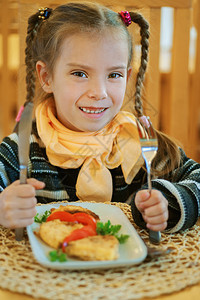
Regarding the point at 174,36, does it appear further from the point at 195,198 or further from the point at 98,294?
the point at 98,294

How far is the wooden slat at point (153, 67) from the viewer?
1.38 meters

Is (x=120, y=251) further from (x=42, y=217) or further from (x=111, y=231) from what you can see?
(x=42, y=217)

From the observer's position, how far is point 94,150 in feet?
3.74

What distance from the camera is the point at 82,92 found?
1.04 meters

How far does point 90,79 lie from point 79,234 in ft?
1.62

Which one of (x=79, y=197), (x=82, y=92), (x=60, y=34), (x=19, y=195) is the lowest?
(x=79, y=197)

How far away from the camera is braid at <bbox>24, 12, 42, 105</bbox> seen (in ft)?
3.88

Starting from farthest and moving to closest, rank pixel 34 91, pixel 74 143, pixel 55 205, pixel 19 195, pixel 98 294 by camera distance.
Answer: pixel 34 91
pixel 74 143
pixel 55 205
pixel 19 195
pixel 98 294

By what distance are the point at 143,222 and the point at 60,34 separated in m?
0.59

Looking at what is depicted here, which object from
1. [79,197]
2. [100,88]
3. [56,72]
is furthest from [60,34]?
[79,197]

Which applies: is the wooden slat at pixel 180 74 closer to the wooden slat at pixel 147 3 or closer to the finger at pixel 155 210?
the wooden slat at pixel 147 3

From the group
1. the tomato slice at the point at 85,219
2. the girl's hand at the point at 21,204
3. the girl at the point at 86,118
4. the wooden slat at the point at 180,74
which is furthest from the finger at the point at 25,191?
the wooden slat at the point at 180,74

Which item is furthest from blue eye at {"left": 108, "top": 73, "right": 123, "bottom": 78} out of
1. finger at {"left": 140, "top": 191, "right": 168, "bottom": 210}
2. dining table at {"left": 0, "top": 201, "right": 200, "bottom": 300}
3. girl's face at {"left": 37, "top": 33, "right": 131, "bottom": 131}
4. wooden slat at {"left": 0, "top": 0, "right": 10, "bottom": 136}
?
wooden slat at {"left": 0, "top": 0, "right": 10, "bottom": 136}

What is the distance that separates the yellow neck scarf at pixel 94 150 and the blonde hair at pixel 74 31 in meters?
0.10
